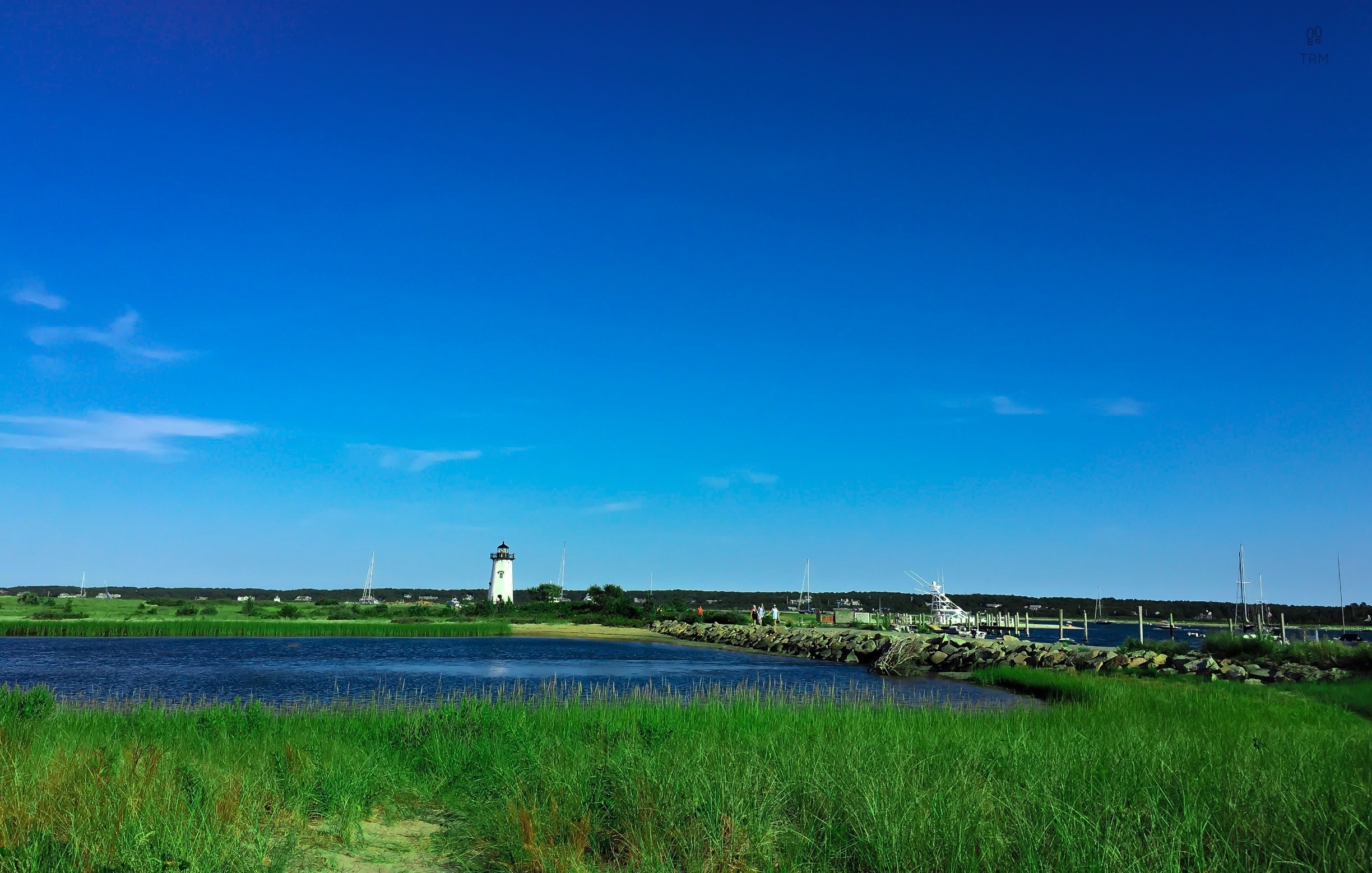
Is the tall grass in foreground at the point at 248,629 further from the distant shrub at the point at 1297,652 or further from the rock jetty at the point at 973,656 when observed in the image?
the distant shrub at the point at 1297,652

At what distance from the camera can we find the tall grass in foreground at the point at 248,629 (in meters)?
61.0

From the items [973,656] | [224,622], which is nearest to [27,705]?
[973,656]

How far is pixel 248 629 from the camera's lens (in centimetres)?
6669

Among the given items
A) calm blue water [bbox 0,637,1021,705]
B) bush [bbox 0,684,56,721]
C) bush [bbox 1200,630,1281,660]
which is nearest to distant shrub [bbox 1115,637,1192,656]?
bush [bbox 1200,630,1281,660]

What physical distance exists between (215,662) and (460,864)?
43.0 metres

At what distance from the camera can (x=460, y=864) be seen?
7.88m

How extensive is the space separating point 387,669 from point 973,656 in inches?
1196

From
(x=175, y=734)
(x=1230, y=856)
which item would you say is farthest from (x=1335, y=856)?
(x=175, y=734)

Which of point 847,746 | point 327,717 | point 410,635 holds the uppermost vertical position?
point 847,746

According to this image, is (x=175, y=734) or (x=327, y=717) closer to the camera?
(x=175, y=734)

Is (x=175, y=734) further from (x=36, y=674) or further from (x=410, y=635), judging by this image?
(x=410, y=635)

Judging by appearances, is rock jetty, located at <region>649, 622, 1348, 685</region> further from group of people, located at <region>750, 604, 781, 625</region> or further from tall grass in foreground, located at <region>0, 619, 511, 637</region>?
tall grass in foreground, located at <region>0, 619, 511, 637</region>

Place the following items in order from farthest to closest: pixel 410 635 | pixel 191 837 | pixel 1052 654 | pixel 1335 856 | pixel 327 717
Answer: pixel 410 635, pixel 1052 654, pixel 327 717, pixel 191 837, pixel 1335 856

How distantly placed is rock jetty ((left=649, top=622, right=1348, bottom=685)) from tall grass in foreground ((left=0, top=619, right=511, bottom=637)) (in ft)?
87.0
